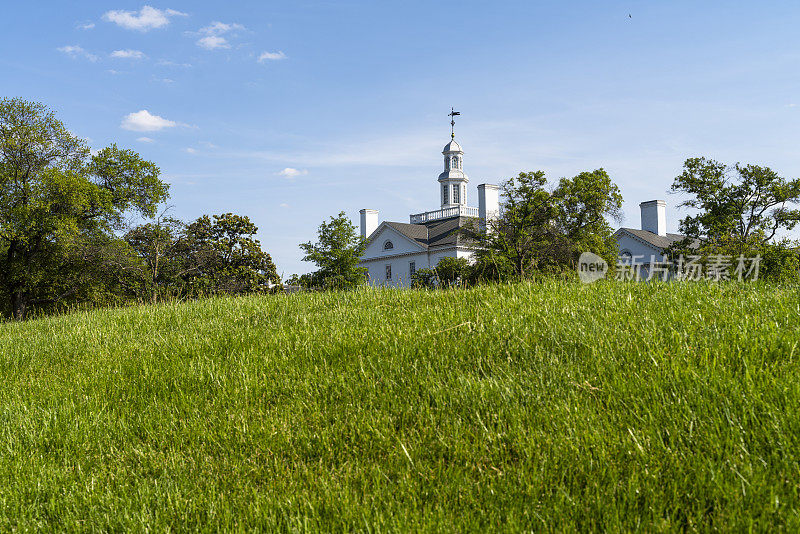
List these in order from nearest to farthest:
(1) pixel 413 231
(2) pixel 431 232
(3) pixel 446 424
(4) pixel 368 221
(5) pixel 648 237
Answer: (3) pixel 446 424, (5) pixel 648 237, (1) pixel 413 231, (2) pixel 431 232, (4) pixel 368 221

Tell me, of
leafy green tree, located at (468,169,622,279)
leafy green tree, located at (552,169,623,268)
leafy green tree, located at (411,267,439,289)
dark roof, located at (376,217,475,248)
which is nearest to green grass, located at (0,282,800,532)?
leafy green tree, located at (411,267,439,289)

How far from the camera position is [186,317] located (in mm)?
8422

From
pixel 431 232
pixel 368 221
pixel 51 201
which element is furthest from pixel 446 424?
pixel 368 221

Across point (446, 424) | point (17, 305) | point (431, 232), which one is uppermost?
point (431, 232)

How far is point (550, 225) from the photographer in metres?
40.4

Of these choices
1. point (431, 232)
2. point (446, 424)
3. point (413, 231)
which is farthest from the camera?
point (431, 232)

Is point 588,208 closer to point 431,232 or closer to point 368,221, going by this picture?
point 431,232

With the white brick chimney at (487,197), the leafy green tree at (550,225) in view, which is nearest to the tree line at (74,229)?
the leafy green tree at (550,225)

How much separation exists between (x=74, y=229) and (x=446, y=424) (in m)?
31.1

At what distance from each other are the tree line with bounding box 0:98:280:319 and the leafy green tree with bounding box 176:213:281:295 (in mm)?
203

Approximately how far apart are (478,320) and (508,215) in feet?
113

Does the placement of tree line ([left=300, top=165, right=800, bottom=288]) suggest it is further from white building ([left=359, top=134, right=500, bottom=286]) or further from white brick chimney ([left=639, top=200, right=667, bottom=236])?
white brick chimney ([left=639, top=200, right=667, bottom=236])

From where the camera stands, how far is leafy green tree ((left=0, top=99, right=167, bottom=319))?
1208 inches

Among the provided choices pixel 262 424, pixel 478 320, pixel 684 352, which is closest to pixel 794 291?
pixel 684 352
